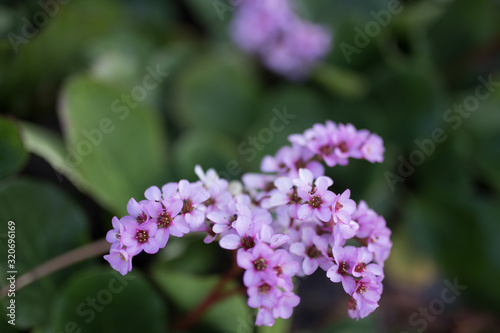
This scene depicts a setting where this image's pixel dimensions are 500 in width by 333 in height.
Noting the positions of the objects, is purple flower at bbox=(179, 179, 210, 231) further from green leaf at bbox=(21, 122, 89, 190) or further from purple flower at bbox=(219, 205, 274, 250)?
green leaf at bbox=(21, 122, 89, 190)

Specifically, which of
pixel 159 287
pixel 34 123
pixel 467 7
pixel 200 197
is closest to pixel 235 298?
pixel 159 287

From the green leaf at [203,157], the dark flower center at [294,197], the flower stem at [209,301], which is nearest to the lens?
the dark flower center at [294,197]

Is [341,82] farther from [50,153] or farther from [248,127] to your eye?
[50,153]

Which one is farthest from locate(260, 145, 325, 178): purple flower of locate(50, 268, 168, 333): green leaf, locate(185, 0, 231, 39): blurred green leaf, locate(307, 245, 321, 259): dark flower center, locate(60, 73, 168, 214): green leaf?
locate(185, 0, 231, 39): blurred green leaf

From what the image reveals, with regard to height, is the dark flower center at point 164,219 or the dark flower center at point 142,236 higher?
the dark flower center at point 164,219

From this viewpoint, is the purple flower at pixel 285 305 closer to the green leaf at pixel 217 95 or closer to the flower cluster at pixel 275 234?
the flower cluster at pixel 275 234

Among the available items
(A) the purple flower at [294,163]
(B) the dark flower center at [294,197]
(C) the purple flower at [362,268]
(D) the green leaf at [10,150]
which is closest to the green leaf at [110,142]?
(D) the green leaf at [10,150]
